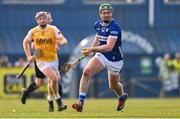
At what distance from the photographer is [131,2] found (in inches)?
1762

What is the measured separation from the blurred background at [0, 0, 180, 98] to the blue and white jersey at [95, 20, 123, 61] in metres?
19.2

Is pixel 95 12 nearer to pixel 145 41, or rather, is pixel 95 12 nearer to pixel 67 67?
pixel 145 41

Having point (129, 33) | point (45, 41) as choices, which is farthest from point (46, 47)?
point (129, 33)

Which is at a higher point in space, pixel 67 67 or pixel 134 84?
pixel 67 67

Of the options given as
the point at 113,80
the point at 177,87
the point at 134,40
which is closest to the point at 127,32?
the point at 134,40

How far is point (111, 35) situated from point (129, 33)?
2483 centimetres

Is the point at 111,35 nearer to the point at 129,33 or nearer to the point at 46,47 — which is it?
the point at 46,47

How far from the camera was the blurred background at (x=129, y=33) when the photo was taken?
4028cm

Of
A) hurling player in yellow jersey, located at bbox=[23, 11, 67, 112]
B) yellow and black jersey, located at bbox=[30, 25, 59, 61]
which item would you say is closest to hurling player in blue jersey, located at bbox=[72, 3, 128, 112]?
hurling player in yellow jersey, located at bbox=[23, 11, 67, 112]

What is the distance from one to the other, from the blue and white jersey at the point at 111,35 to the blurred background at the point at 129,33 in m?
19.2

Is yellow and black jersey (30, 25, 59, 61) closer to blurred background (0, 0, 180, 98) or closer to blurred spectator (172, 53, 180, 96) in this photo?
blurred background (0, 0, 180, 98)

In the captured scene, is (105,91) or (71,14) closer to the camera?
(105,91)

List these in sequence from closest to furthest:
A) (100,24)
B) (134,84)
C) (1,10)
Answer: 1. (100,24)
2. (134,84)
3. (1,10)

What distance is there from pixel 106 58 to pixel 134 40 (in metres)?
24.2
